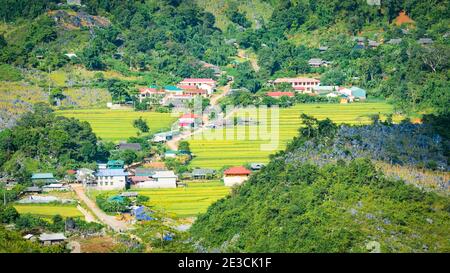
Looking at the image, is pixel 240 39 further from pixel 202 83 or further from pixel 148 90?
pixel 148 90

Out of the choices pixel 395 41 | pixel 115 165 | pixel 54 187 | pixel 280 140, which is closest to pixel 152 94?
pixel 280 140

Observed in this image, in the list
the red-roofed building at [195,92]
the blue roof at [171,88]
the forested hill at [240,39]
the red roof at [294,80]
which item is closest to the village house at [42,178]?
the blue roof at [171,88]

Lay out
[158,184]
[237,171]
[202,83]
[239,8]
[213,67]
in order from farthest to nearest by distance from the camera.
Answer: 1. [239,8]
2. [213,67]
3. [202,83]
4. [237,171]
5. [158,184]

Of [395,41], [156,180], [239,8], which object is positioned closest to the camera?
[156,180]

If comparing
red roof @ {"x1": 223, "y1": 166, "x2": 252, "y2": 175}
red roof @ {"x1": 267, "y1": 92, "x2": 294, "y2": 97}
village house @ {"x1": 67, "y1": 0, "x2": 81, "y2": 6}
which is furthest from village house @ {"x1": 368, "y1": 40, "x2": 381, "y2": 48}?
red roof @ {"x1": 223, "y1": 166, "x2": 252, "y2": 175}

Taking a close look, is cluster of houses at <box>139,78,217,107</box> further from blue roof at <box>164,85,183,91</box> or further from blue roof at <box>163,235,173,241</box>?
blue roof at <box>163,235,173,241</box>

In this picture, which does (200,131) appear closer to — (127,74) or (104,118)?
(104,118)

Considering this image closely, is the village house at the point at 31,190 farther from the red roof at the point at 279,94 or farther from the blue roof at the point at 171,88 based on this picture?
the red roof at the point at 279,94
